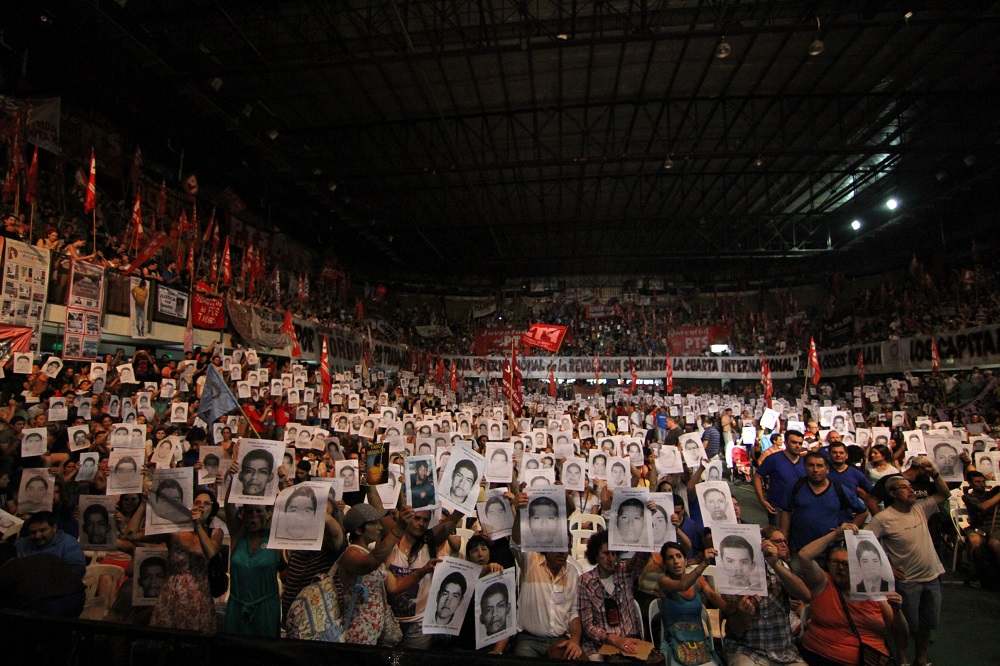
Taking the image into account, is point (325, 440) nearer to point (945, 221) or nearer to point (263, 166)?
point (263, 166)

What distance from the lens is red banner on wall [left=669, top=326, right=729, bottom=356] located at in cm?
2911

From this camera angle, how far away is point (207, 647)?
2416mm

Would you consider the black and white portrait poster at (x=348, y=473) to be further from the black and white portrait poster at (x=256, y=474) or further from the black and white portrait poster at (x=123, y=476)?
the black and white portrait poster at (x=256, y=474)

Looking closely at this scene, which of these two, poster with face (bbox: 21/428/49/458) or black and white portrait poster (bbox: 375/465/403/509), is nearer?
black and white portrait poster (bbox: 375/465/403/509)

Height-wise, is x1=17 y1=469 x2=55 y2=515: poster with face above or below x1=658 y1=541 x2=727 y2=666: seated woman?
above

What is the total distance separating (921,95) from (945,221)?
1006 cm

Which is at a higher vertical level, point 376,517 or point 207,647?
point 376,517

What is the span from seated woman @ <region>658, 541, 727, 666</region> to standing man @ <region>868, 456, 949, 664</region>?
66.2 inches

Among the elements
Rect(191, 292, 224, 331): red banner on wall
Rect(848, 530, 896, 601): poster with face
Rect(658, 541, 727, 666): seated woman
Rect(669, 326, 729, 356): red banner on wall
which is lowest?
Rect(658, 541, 727, 666): seated woman

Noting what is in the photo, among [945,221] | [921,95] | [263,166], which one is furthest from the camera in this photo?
[945,221]

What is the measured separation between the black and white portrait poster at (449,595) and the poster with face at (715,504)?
7.32 feet

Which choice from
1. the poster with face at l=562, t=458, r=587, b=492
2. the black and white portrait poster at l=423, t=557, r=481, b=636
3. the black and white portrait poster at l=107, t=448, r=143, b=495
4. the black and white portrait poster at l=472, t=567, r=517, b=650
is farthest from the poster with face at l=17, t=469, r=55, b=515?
the poster with face at l=562, t=458, r=587, b=492

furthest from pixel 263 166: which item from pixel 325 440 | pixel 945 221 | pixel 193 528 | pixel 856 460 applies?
pixel 945 221

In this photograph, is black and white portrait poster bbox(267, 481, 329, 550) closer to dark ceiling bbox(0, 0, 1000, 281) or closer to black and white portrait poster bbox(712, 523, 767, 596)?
black and white portrait poster bbox(712, 523, 767, 596)
